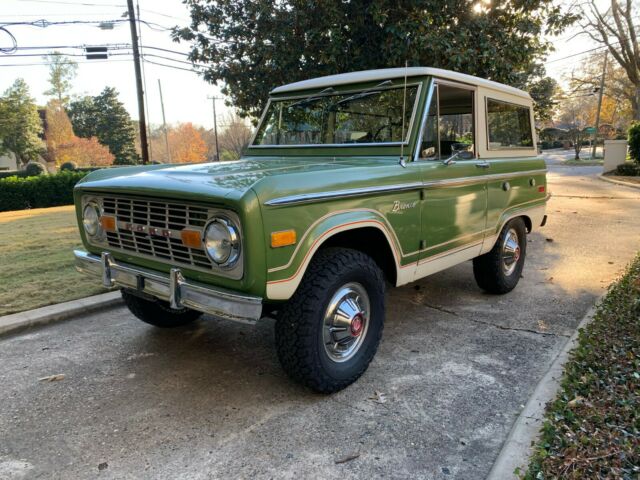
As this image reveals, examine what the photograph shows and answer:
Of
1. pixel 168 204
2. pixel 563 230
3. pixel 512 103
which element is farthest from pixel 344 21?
pixel 168 204

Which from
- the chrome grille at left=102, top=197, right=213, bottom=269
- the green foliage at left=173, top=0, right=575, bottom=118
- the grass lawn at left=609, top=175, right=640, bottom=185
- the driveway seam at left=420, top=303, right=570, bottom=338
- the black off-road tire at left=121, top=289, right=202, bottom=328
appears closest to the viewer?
the chrome grille at left=102, top=197, right=213, bottom=269

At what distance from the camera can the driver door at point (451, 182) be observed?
3564mm

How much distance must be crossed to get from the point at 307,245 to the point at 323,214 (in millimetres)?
215

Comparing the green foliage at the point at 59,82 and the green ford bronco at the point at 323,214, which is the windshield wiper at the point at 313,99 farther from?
the green foliage at the point at 59,82

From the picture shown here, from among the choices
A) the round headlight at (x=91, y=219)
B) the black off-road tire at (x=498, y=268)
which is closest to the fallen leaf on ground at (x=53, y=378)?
the round headlight at (x=91, y=219)

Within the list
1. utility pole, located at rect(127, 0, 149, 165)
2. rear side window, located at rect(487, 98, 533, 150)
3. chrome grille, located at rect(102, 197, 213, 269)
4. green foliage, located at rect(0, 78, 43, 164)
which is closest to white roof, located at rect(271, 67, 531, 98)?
rear side window, located at rect(487, 98, 533, 150)

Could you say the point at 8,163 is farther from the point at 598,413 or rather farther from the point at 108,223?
the point at 598,413

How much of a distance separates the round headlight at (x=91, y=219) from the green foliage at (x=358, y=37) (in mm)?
5165

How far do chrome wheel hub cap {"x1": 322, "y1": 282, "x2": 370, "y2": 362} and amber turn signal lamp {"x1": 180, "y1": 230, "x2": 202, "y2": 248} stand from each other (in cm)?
86

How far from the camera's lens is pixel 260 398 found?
3002 millimetres

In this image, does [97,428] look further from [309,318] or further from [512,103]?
[512,103]

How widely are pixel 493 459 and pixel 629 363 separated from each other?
41.5 inches

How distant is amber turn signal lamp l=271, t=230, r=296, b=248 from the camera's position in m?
2.45

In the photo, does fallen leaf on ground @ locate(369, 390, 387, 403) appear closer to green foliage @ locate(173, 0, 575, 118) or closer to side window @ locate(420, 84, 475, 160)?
side window @ locate(420, 84, 475, 160)
